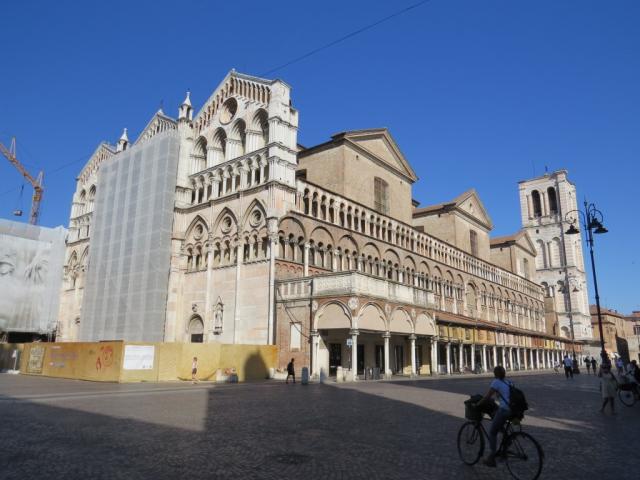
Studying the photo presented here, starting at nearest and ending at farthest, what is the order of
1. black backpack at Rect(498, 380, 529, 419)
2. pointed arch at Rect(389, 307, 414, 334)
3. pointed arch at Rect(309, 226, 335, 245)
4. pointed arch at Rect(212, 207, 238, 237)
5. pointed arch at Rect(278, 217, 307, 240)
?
black backpack at Rect(498, 380, 529, 419) → pointed arch at Rect(389, 307, 414, 334) → pointed arch at Rect(278, 217, 307, 240) → pointed arch at Rect(309, 226, 335, 245) → pointed arch at Rect(212, 207, 238, 237)

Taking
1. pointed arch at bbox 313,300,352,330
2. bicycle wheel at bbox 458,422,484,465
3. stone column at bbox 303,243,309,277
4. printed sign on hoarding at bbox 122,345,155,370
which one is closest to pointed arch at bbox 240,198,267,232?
stone column at bbox 303,243,309,277

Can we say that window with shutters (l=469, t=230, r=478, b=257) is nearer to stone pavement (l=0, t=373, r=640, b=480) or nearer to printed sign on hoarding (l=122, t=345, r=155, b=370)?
printed sign on hoarding (l=122, t=345, r=155, b=370)

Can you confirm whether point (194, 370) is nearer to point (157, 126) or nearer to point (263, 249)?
point (263, 249)

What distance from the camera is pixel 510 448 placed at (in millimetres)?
7535

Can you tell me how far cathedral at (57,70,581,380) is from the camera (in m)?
31.5

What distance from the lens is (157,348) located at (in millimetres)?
27719

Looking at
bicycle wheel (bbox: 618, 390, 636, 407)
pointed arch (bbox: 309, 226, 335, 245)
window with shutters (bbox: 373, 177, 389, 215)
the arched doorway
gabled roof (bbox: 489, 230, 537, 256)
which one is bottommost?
bicycle wheel (bbox: 618, 390, 636, 407)

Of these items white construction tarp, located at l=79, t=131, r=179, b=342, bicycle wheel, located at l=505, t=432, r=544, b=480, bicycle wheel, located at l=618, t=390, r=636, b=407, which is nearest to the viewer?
bicycle wheel, located at l=505, t=432, r=544, b=480

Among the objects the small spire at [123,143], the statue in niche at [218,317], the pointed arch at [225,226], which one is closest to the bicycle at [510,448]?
the statue in niche at [218,317]

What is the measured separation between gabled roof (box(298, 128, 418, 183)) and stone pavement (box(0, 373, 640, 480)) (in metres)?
28.9

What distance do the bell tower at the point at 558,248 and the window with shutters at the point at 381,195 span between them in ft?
172

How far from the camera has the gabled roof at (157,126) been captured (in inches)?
1757

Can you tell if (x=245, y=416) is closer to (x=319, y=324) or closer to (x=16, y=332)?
(x=319, y=324)

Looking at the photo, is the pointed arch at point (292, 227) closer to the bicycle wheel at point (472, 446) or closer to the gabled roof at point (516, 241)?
the bicycle wheel at point (472, 446)
